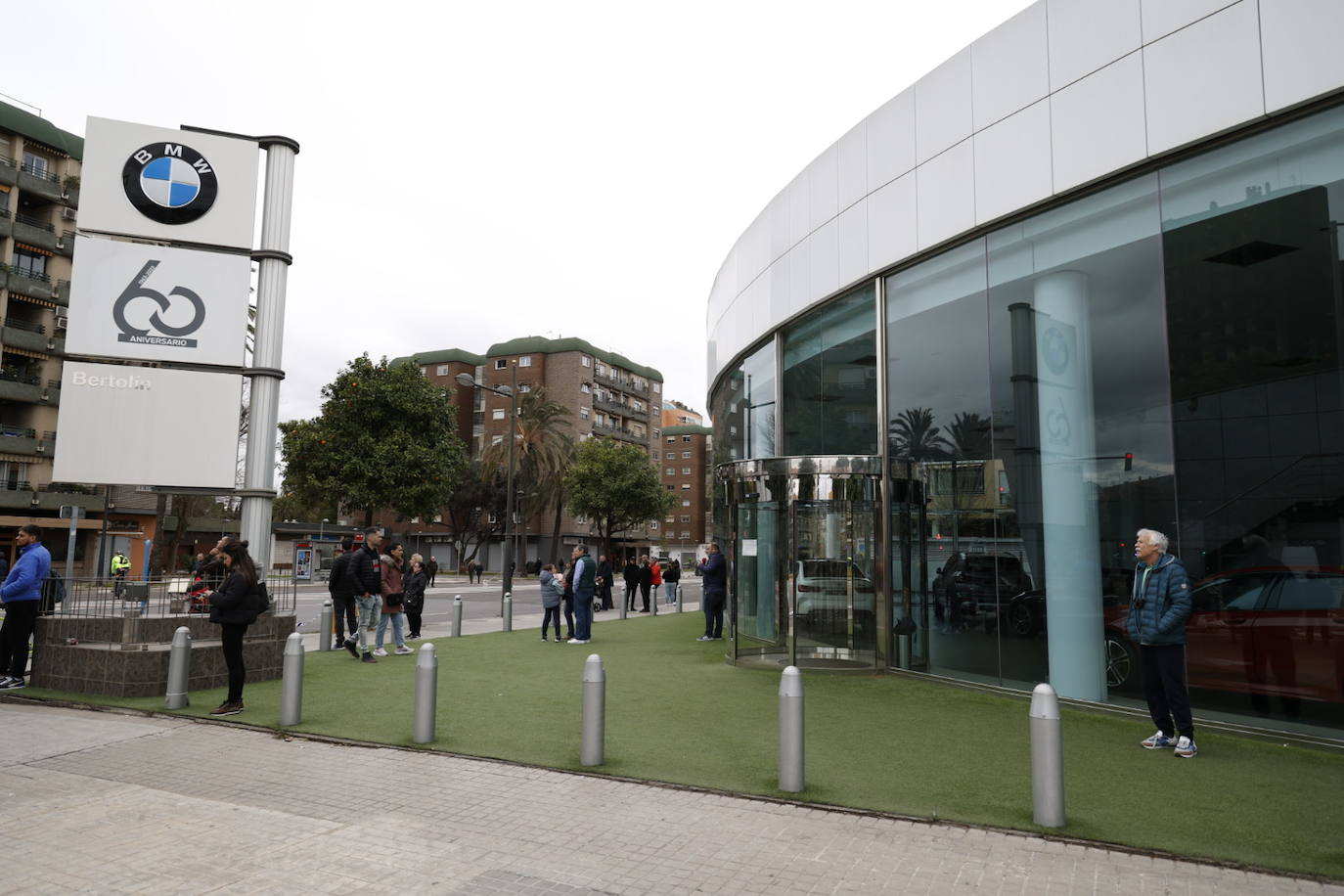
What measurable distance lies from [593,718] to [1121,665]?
563 centimetres

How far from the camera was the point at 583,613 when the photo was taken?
1598cm

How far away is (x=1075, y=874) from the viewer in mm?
4559

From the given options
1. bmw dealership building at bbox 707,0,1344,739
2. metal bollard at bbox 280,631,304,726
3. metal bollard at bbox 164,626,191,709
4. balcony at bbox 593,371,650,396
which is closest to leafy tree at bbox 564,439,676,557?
balcony at bbox 593,371,650,396

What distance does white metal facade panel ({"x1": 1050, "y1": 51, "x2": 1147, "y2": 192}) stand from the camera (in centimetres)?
877

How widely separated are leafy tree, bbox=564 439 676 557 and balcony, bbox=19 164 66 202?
3438cm

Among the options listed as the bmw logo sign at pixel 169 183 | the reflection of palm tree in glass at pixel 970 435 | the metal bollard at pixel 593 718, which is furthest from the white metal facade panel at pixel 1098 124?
the bmw logo sign at pixel 169 183

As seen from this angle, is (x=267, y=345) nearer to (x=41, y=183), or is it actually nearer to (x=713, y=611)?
(x=713, y=611)

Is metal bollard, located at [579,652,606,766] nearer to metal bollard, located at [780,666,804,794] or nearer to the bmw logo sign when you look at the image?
metal bollard, located at [780,666,804,794]

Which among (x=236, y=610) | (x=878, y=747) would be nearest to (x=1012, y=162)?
(x=878, y=747)

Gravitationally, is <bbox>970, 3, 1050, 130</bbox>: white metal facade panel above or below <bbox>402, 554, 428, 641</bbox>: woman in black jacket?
above

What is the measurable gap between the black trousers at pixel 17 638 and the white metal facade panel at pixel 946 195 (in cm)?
1194

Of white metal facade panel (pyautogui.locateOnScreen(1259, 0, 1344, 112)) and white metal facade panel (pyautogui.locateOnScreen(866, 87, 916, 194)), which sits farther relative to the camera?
white metal facade panel (pyautogui.locateOnScreen(866, 87, 916, 194))

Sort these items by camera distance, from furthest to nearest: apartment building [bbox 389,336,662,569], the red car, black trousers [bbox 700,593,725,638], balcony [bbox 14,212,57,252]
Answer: apartment building [bbox 389,336,662,569], balcony [bbox 14,212,57,252], black trousers [bbox 700,593,725,638], the red car

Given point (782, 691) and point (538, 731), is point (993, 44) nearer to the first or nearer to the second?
point (782, 691)
